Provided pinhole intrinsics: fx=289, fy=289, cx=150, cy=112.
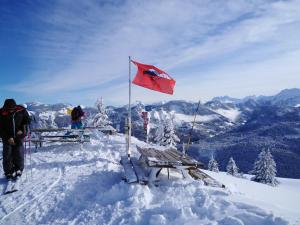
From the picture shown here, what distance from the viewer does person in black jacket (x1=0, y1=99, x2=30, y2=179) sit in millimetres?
9258

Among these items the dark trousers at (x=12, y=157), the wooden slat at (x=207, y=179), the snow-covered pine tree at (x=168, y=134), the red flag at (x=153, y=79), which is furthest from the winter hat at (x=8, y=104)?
the snow-covered pine tree at (x=168, y=134)

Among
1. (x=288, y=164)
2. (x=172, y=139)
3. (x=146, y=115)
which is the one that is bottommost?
(x=288, y=164)

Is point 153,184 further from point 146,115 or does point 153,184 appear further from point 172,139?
point 172,139

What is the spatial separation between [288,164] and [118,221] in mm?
200094

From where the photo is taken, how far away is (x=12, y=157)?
9.51 meters

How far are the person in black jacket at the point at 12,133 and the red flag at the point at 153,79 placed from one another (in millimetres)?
4806

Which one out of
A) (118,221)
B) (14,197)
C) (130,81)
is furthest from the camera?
(130,81)

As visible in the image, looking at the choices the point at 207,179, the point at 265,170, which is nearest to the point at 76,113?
the point at 207,179

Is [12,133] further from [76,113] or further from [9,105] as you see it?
[76,113]

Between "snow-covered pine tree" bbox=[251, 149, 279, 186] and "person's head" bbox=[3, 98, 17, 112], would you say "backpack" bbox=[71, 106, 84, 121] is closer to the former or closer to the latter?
"person's head" bbox=[3, 98, 17, 112]

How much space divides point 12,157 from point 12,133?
2.79 feet

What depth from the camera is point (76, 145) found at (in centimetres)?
1712

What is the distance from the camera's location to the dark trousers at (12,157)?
9.30 m

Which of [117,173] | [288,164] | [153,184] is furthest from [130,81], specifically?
[288,164]
